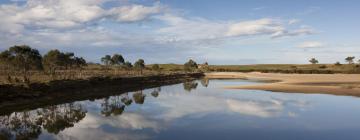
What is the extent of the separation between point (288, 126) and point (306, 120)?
3586 millimetres

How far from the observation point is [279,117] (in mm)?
30094

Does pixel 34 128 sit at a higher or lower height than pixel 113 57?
lower

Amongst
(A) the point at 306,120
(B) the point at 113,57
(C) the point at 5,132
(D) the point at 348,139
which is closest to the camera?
(D) the point at 348,139

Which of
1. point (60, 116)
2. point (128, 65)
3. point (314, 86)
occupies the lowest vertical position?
point (60, 116)

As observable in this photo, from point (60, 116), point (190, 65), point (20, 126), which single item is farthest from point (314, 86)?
point (190, 65)

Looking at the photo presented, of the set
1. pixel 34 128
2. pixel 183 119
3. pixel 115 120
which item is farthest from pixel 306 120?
pixel 34 128

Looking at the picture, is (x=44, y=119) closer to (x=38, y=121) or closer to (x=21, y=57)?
(x=38, y=121)

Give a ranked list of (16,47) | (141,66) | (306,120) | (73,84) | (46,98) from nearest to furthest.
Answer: (306,120) < (46,98) < (73,84) < (16,47) < (141,66)

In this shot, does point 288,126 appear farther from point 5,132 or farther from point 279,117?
point 5,132

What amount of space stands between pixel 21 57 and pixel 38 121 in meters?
36.2

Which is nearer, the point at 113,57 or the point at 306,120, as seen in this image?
the point at 306,120

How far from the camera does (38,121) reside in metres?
28.7

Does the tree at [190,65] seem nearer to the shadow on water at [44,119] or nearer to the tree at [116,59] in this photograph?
the tree at [116,59]

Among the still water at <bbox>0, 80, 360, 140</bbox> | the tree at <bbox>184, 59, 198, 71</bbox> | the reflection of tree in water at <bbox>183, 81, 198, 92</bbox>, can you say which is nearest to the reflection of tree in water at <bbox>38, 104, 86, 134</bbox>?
the still water at <bbox>0, 80, 360, 140</bbox>
